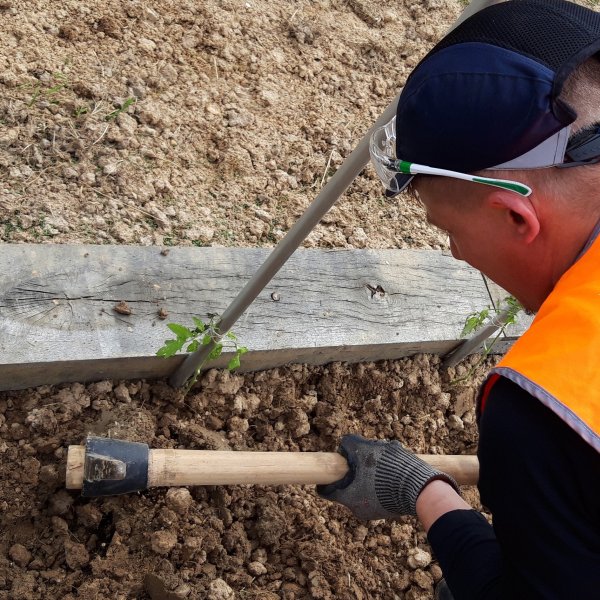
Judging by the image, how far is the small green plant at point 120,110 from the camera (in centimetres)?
272

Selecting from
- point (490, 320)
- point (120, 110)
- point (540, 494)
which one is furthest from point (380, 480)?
point (120, 110)

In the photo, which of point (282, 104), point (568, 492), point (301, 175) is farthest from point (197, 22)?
point (568, 492)

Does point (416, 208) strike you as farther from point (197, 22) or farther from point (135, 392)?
point (135, 392)

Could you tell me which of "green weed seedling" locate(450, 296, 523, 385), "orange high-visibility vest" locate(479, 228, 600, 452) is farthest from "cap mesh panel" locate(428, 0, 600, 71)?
"green weed seedling" locate(450, 296, 523, 385)

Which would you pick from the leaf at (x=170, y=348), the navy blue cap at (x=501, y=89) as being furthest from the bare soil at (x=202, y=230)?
the navy blue cap at (x=501, y=89)

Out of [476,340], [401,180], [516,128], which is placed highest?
[516,128]

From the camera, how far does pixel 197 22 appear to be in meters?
3.23

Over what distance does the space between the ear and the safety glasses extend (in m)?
0.01

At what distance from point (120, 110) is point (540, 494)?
2.17 meters

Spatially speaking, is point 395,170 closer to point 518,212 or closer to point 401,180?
point 401,180

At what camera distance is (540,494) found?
4.12ft

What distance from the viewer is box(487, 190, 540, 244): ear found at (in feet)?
4.44

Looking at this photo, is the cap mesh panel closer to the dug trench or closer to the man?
the man

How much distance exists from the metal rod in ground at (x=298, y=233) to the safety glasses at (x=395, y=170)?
0.04 meters
